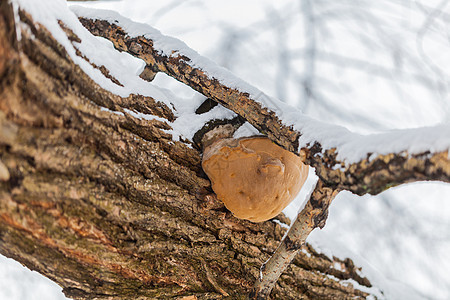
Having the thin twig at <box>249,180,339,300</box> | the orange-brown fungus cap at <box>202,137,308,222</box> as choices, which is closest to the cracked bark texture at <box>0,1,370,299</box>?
the orange-brown fungus cap at <box>202,137,308,222</box>

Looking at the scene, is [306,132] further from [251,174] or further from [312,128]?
[251,174]

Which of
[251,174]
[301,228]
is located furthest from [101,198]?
[301,228]

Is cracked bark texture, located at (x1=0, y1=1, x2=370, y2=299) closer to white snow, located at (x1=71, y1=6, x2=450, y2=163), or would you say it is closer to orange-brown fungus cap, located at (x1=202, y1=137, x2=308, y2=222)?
orange-brown fungus cap, located at (x1=202, y1=137, x2=308, y2=222)

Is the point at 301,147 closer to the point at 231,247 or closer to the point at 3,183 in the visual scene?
the point at 231,247

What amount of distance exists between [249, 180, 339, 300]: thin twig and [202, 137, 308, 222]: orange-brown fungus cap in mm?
237

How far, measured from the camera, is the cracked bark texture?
3.54 feet

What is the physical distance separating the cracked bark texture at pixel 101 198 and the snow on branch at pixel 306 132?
13.3 inches

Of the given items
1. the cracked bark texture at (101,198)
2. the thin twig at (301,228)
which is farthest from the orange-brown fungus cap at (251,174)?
the thin twig at (301,228)

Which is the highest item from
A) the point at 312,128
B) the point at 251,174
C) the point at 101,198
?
the point at 312,128

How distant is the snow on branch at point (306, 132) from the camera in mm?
1011

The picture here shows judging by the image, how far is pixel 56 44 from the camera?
122cm

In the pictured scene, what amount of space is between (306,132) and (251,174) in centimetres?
42

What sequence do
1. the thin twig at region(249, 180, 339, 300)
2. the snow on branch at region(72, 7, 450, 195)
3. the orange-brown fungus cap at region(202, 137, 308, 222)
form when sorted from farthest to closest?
the orange-brown fungus cap at region(202, 137, 308, 222), the thin twig at region(249, 180, 339, 300), the snow on branch at region(72, 7, 450, 195)

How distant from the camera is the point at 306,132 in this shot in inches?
55.9
